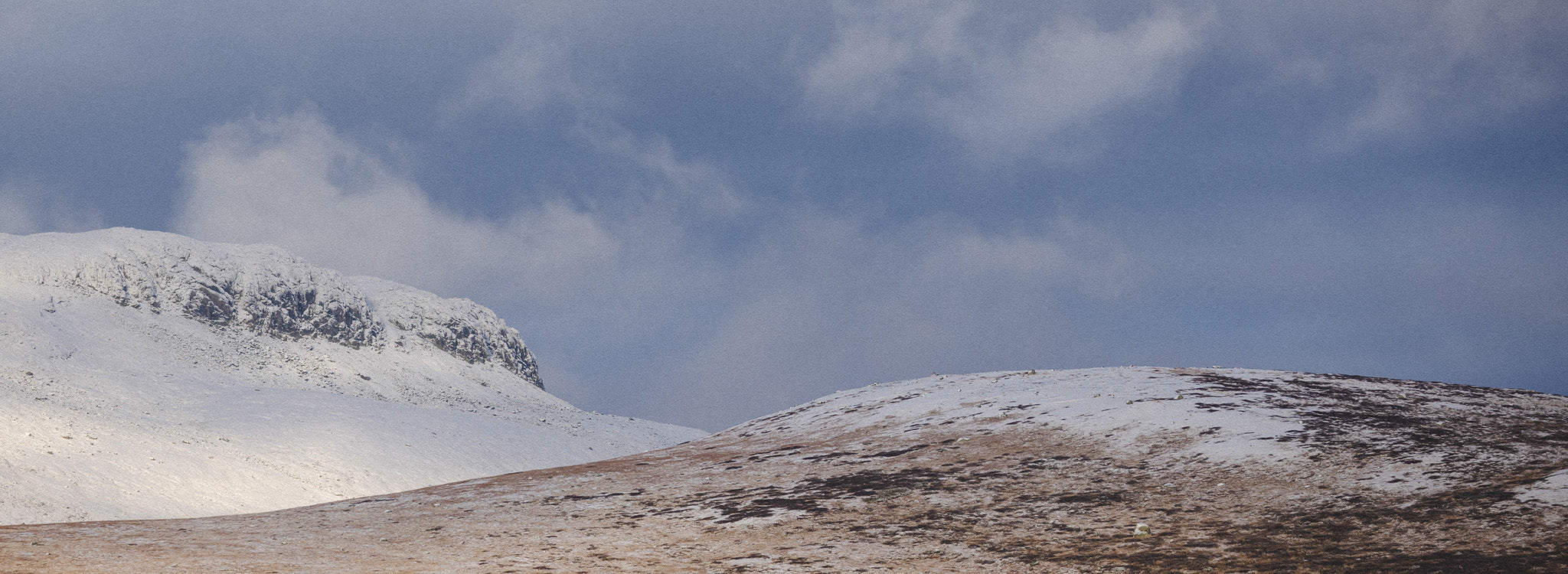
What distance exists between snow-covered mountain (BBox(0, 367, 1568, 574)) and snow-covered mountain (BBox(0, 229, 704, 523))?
74.4 feet

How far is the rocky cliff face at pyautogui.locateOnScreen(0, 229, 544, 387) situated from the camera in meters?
63.4

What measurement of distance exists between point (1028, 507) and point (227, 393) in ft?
173

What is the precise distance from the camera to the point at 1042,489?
41.9 feet

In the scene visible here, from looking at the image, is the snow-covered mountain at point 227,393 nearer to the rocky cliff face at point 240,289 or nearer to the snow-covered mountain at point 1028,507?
the rocky cliff face at point 240,289

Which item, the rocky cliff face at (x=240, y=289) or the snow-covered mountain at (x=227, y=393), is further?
the rocky cliff face at (x=240, y=289)

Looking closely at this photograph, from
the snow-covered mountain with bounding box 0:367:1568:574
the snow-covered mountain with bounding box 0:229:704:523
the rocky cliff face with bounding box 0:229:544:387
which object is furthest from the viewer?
the rocky cliff face with bounding box 0:229:544:387

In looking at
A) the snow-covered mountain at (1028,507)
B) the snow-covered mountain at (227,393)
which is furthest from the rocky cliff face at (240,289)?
the snow-covered mountain at (1028,507)

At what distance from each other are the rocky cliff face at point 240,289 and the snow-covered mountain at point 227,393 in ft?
0.65

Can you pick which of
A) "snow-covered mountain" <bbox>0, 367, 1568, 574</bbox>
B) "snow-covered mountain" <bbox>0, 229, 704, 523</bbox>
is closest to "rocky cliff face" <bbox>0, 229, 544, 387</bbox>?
"snow-covered mountain" <bbox>0, 229, 704, 523</bbox>

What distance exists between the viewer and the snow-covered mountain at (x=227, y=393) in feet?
107

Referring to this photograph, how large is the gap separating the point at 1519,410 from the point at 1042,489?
10519mm

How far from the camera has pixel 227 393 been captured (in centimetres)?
4994

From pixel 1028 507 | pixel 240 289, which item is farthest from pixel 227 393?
pixel 1028 507

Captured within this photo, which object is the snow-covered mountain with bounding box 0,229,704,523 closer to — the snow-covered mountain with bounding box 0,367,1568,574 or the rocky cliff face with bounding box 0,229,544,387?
the rocky cliff face with bounding box 0,229,544,387
